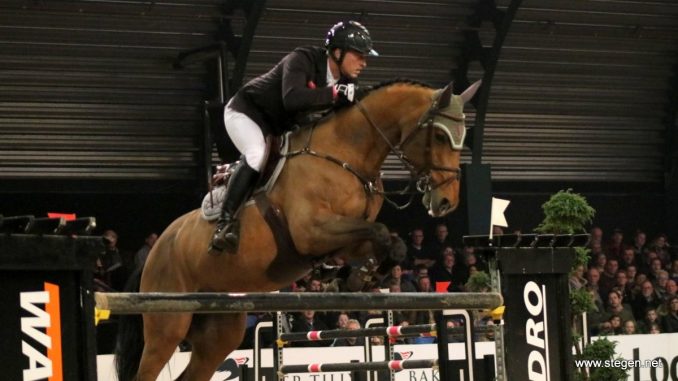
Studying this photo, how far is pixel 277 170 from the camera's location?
6.06 m

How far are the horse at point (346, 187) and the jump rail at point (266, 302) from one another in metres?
0.75

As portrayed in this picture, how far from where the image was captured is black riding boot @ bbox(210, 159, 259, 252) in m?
5.94

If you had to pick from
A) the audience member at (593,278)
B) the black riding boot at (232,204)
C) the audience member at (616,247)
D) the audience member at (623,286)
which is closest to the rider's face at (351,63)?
the black riding boot at (232,204)

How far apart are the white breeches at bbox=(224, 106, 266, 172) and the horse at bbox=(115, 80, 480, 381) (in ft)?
0.47

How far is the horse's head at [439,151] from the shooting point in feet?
19.0

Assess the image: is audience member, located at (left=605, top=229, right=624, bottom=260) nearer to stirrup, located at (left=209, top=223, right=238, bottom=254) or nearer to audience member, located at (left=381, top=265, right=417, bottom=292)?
audience member, located at (left=381, top=265, right=417, bottom=292)

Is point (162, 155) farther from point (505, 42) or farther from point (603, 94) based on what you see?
point (603, 94)

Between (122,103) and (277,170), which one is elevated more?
(122,103)

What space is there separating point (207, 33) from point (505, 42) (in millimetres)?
3685

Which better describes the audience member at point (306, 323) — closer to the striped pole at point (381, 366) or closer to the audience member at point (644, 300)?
the striped pole at point (381, 366)

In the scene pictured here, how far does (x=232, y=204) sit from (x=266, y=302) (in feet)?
5.78

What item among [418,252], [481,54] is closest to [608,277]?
[418,252]

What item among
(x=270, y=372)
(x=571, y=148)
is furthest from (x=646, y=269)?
(x=270, y=372)

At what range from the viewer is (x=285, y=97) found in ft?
19.3
